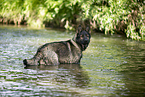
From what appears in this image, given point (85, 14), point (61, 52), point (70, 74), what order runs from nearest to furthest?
point (70, 74) → point (61, 52) → point (85, 14)

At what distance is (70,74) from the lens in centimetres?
1099

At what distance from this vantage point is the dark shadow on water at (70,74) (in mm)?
9708

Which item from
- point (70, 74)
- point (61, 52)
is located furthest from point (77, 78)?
point (61, 52)

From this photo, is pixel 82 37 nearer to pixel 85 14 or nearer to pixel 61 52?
pixel 61 52

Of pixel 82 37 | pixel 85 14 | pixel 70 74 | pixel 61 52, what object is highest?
pixel 85 14

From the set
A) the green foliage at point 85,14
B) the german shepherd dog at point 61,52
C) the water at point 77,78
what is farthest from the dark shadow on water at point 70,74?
the green foliage at point 85,14

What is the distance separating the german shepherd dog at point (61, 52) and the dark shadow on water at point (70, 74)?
6.9 inches

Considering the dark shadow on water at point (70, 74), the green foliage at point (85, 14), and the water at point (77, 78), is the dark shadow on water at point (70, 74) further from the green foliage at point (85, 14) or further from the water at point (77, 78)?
the green foliage at point (85, 14)

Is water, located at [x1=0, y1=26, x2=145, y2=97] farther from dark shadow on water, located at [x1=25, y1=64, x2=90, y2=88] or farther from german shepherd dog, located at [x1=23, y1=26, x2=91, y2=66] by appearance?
german shepherd dog, located at [x1=23, y1=26, x2=91, y2=66]

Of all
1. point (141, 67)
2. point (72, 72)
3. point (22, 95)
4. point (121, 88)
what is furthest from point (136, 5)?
point (22, 95)

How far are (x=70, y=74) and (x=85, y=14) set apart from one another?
14.3m

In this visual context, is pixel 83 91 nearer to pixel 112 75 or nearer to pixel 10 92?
pixel 10 92

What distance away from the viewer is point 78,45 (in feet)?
41.9

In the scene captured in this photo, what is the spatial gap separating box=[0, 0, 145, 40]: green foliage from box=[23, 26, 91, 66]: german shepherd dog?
30.2ft
